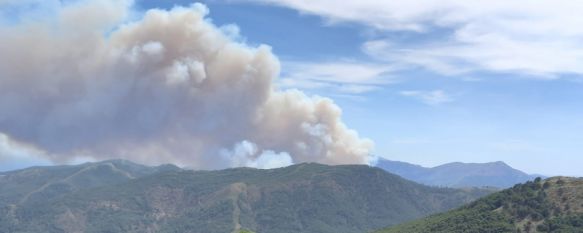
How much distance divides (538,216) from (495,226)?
15913 mm

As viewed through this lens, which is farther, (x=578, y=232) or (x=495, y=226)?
(x=495, y=226)

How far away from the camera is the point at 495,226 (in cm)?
19938

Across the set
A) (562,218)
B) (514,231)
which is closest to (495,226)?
(514,231)

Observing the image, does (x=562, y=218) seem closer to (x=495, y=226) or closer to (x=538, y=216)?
(x=538, y=216)

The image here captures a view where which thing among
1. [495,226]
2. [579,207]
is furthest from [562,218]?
[495,226]

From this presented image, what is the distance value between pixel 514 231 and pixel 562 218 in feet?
54.3

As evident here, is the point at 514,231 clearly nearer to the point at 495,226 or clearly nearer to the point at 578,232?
the point at 495,226

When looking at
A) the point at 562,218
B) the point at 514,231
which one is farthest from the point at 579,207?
the point at 514,231

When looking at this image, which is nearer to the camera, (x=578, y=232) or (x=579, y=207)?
(x=578, y=232)

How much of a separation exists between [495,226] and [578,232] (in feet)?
95.7

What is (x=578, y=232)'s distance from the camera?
177375 mm

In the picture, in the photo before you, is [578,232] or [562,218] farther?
[562,218]

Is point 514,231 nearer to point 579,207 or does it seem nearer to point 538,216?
point 538,216

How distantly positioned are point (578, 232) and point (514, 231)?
2189cm
